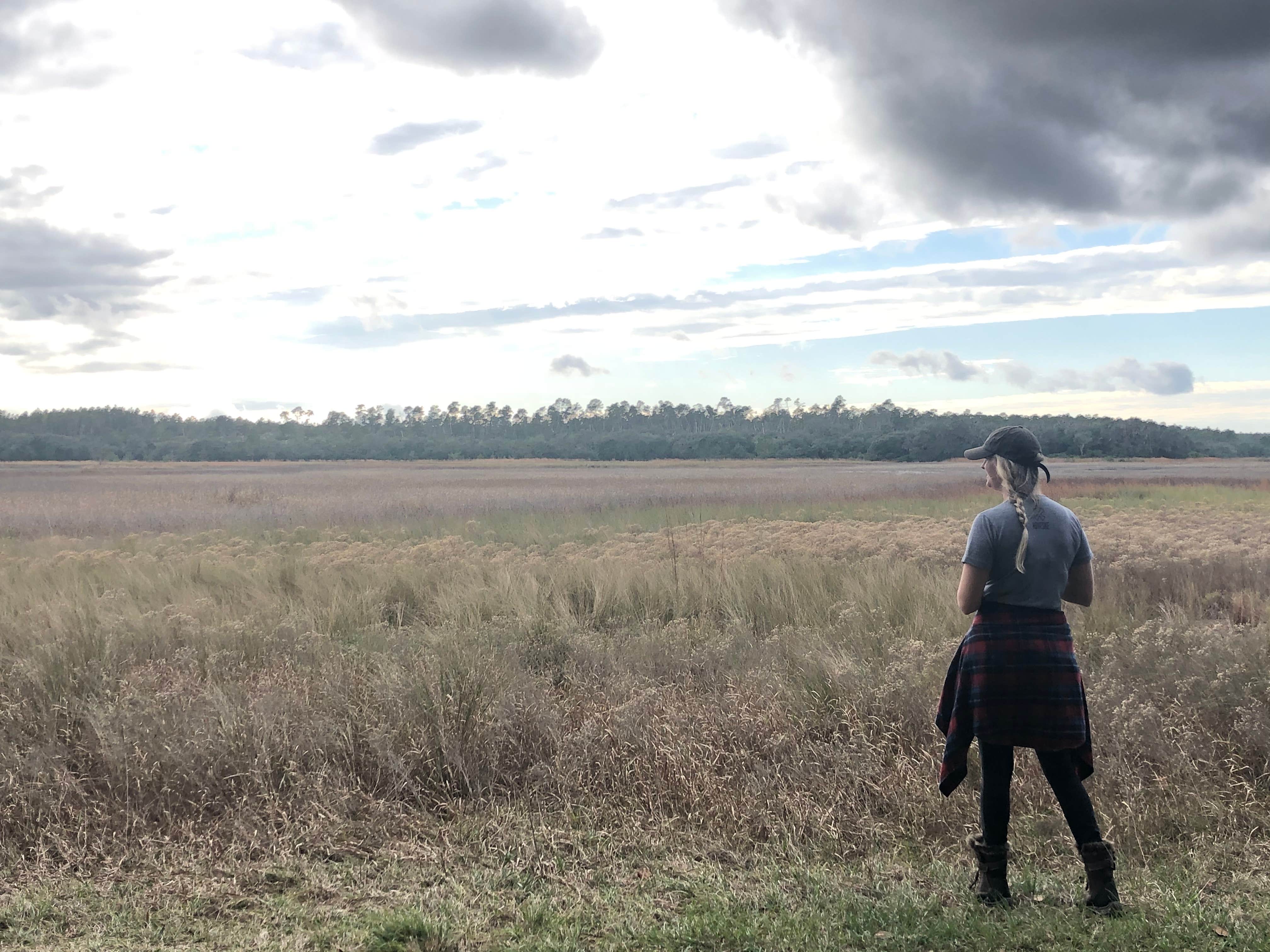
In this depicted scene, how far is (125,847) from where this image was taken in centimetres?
522

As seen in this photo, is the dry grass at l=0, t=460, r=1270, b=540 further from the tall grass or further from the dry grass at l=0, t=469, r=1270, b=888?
the dry grass at l=0, t=469, r=1270, b=888

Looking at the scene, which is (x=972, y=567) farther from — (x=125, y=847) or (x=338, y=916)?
(x=125, y=847)

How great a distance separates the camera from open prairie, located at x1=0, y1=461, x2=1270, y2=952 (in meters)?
4.39

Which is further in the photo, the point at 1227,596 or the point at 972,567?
the point at 1227,596

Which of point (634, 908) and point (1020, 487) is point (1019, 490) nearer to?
point (1020, 487)

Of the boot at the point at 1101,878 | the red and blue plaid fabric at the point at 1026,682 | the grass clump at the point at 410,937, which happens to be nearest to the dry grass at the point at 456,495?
the grass clump at the point at 410,937

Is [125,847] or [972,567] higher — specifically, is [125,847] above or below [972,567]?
below

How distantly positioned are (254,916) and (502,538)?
17414 millimetres

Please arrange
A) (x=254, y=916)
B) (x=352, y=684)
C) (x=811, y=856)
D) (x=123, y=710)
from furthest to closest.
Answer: (x=352, y=684) < (x=123, y=710) < (x=811, y=856) < (x=254, y=916)

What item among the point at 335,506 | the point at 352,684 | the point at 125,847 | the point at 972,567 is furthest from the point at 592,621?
the point at 335,506

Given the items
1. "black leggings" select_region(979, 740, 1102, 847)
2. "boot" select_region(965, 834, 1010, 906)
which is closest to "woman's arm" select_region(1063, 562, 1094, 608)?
"black leggings" select_region(979, 740, 1102, 847)

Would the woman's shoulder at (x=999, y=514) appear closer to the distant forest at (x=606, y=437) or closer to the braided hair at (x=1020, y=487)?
the braided hair at (x=1020, y=487)

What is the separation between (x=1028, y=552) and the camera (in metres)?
4.23

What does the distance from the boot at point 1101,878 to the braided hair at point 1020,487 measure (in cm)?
127
